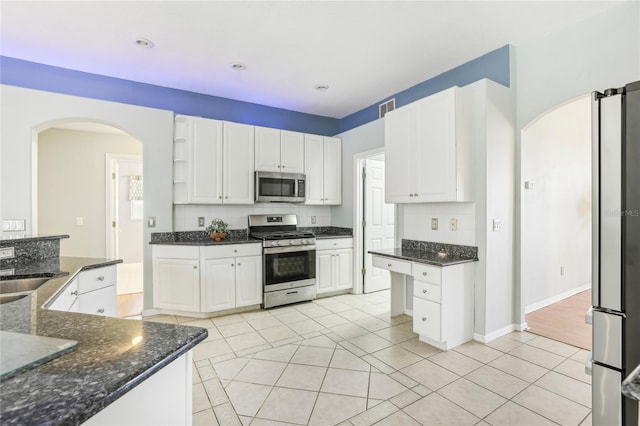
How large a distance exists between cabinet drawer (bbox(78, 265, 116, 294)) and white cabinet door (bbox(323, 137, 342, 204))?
124 inches

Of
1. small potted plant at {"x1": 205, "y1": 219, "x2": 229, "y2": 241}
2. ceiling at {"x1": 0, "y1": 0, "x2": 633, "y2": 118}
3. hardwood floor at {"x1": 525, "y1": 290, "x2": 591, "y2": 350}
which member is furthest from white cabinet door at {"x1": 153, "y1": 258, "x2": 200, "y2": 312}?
hardwood floor at {"x1": 525, "y1": 290, "x2": 591, "y2": 350}

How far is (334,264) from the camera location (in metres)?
4.66

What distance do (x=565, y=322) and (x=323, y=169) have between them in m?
3.64

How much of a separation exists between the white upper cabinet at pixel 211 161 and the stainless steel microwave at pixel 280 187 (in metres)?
0.17

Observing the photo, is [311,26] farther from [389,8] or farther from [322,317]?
[322,317]

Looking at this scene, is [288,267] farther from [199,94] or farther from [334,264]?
[199,94]

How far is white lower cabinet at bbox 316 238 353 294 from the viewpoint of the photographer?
179 inches

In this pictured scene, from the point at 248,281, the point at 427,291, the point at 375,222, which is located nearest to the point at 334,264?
the point at 375,222

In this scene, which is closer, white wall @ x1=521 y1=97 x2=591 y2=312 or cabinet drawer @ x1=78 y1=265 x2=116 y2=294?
cabinet drawer @ x1=78 y1=265 x2=116 y2=294

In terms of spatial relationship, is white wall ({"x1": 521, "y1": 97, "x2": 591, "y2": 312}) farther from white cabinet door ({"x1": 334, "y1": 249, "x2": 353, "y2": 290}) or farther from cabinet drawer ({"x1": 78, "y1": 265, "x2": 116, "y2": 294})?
cabinet drawer ({"x1": 78, "y1": 265, "x2": 116, "y2": 294})

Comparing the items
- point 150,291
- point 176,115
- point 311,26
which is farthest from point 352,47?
point 150,291

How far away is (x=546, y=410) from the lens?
200 centimetres

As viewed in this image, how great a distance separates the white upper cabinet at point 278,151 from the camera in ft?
14.4

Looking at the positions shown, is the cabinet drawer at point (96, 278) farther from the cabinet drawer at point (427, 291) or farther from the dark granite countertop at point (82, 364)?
the cabinet drawer at point (427, 291)
